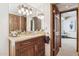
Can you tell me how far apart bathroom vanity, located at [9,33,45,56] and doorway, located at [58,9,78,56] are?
30cm

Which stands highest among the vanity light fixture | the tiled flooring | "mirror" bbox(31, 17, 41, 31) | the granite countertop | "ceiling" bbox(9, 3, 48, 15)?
"ceiling" bbox(9, 3, 48, 15)

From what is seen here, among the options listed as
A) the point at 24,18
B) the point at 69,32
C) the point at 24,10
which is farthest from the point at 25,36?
the point at 69,32

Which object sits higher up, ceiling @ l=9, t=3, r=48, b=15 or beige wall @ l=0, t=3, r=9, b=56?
ceiling @ l=9, t=3, r=48, b=15

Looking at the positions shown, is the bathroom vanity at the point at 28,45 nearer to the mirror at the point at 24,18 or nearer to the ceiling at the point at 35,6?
the mirror at the point at 24,18

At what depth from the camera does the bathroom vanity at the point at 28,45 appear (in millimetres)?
1775

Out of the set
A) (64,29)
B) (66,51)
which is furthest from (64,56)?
(64,29)

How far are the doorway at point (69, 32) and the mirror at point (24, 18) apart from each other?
0.31 metres

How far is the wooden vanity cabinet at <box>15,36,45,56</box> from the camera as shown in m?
1.80

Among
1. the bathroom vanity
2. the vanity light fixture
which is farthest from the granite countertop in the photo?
the vanity light fixture

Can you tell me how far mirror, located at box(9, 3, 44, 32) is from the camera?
175 centimetres

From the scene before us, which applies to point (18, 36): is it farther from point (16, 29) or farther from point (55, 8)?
point (55, 8)

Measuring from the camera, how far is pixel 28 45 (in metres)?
1.83

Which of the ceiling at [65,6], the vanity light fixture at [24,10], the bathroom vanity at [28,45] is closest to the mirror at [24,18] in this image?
the vanity light fixture at [24,10]

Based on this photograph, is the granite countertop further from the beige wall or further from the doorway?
the doorway
